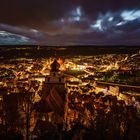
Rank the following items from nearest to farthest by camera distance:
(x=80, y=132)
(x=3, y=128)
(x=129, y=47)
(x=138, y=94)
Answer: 1. (x=80, y=132)
2. (x=3, y=128)
3. (x=138, y=94)
4. (x=129, y=47)

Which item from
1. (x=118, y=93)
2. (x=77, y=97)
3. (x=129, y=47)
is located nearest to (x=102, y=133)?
(x=77, y=97)

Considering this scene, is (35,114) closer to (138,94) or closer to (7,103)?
(7,103)

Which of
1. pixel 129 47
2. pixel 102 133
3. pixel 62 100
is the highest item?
pixel 129 47

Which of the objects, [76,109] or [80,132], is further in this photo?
[76,109]

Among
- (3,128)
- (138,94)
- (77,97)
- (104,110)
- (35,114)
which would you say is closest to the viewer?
(3,128)

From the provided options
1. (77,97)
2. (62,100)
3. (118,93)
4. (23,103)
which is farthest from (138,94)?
(23,103)

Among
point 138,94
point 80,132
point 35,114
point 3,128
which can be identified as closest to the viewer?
point 80,132

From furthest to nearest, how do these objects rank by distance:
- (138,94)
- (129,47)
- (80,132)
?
1. (129,47)
2. (138,94)
3. (80,132)

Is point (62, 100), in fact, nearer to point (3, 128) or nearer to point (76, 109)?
point (76, 109)

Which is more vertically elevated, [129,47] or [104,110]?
[129,47]
